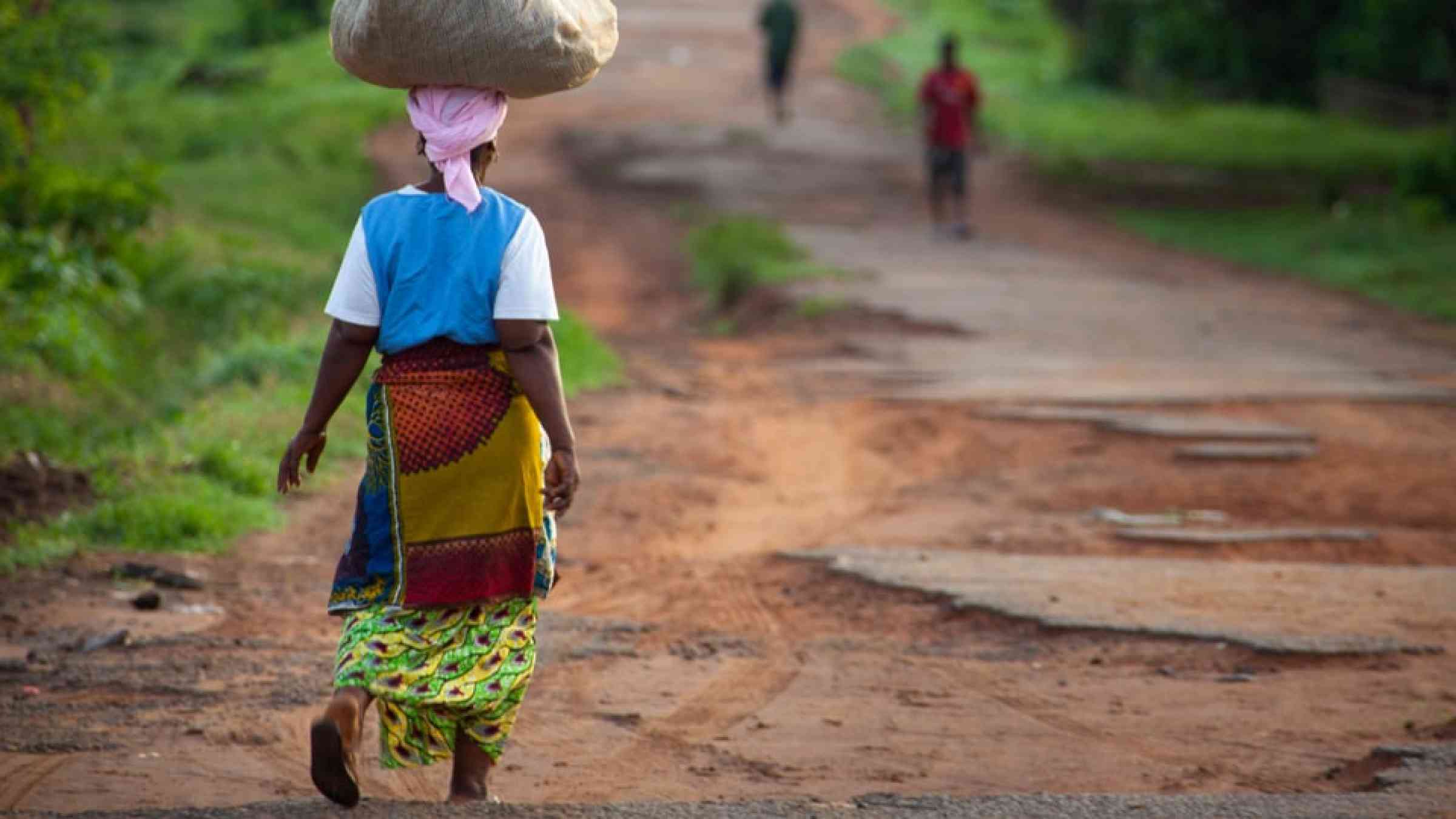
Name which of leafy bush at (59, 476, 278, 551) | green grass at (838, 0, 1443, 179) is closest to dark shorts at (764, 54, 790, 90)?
green grass at (838, 0, 1443, 179)

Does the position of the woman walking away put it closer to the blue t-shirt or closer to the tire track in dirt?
the blue t-shirt

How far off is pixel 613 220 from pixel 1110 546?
12099 mm

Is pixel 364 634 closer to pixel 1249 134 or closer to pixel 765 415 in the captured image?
pixel 765 415

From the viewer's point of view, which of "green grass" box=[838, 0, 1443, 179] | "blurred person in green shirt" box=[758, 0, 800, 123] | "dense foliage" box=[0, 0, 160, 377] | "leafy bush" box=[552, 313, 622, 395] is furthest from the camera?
"blurred person in green shirt" box=[758, 0, 800, 123]

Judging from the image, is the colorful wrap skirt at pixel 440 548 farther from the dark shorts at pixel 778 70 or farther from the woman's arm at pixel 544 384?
the dark shorts at pixel 778 70

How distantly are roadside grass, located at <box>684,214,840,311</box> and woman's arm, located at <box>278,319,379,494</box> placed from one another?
10136 mm

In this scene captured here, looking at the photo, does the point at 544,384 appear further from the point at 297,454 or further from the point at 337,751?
the point at 337,751

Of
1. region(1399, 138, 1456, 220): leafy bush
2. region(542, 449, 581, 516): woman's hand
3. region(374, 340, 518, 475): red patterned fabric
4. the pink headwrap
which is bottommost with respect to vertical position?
region(1399, 138, 1456, 220): leafy bush

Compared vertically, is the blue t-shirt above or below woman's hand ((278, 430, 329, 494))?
above

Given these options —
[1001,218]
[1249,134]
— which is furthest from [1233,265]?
[1249,134]

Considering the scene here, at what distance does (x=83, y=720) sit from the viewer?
15.2 feet

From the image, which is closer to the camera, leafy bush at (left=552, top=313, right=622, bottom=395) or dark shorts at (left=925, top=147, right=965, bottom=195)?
leafy bush at (left=552, top=313, right=622, bottom=395)

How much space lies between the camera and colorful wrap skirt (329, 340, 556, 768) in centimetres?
382

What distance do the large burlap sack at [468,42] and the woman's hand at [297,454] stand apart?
78cm
